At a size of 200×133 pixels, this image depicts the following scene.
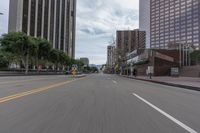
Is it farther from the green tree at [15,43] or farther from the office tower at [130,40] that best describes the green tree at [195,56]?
the green tree at [15,43]

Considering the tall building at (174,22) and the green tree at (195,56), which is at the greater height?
the tall building at (174,22)

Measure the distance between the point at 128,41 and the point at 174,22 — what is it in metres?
22.9

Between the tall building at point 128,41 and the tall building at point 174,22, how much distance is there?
557 centimetres

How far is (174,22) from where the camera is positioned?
130 m

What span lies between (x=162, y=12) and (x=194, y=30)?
16447 millimetres

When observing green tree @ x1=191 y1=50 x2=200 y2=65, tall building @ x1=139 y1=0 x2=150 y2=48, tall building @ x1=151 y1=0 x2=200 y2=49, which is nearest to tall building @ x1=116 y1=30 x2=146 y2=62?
tall building @ x1=139 y1=0 x2=150 y2=48

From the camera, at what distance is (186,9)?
127000mm

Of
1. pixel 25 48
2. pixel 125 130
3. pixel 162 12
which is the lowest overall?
pixel 125 130

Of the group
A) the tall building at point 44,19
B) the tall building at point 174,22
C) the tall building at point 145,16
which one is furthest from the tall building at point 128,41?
the tall building at point 44,19

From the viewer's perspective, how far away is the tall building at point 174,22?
125 meters

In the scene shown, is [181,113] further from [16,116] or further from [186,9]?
[186,9]

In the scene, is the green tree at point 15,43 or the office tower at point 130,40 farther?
the office tower at point 130,40

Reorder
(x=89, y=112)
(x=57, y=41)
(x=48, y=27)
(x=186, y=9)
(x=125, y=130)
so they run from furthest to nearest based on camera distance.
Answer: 1. (x=57, y=41)
2. (x=48, y=27)
3. (x=186, y=9)
4. (x=89, y=112)
5. (x=125, y=130)

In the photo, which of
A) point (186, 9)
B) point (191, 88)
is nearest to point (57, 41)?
point (186, 9)
